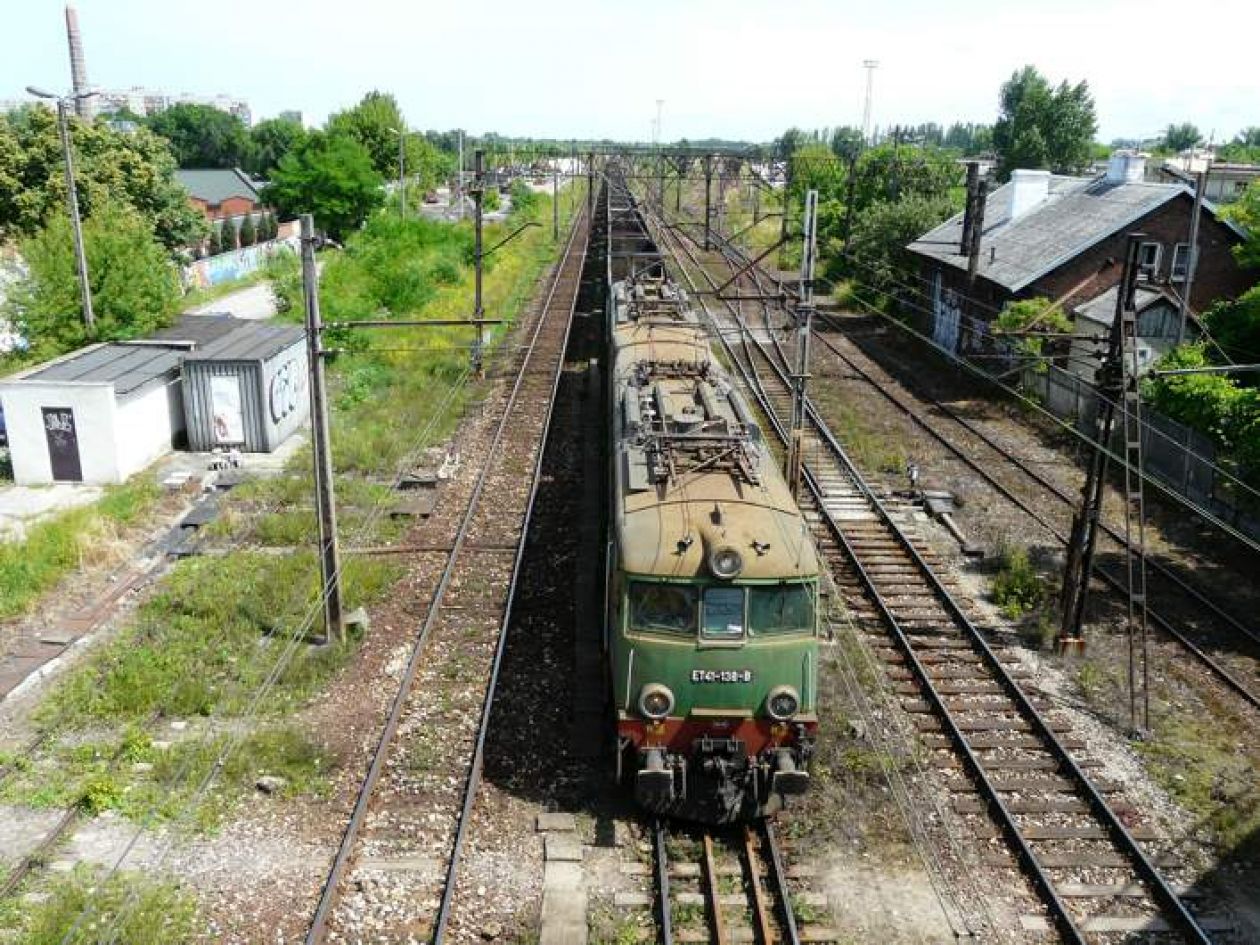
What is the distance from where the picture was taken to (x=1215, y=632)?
15.9 m

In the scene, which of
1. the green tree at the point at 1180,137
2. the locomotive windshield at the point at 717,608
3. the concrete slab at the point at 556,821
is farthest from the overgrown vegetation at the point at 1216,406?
the green tree at the point at 1180,137

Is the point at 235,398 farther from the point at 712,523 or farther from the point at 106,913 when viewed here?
the point at 712,523

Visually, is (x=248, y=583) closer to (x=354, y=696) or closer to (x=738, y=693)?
(x=354, y=696)

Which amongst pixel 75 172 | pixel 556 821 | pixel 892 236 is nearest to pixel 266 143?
pixel 75 172

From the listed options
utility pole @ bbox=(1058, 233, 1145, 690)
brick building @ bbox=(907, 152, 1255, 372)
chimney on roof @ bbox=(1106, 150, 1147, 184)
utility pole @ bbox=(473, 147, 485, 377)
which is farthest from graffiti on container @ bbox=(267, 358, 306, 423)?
chimney on roof @ bbox=(1106, 150, 1147, 184)

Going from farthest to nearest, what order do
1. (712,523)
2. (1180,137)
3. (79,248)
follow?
1. (1180,137)
2. (79,248)
3. (712,523)

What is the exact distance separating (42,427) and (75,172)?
1873 cm

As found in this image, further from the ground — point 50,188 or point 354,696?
point 50,188

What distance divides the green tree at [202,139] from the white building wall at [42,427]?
90735mm

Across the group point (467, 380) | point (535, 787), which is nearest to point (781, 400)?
point (467, 380)

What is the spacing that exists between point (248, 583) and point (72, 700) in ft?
11.4

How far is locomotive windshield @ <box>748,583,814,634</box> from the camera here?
1001 cm

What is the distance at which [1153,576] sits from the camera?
1797cm

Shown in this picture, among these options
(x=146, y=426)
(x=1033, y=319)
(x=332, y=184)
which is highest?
(x=332, y=184)
